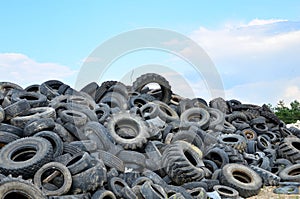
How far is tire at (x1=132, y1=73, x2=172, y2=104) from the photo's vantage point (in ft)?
45.7

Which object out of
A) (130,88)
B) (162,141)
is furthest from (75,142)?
(130,88)

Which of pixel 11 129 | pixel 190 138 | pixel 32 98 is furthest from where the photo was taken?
pixel 32 98

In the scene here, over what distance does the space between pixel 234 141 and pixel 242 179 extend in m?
2.28

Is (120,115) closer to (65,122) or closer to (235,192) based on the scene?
(65,122)

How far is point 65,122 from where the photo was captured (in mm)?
9641

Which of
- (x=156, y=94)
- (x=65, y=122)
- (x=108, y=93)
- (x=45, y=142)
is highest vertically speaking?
(x=156, y=94)

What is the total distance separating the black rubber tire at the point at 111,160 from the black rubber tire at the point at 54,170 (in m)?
1.20

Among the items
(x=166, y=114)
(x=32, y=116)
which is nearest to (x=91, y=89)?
(x=166, y=114)

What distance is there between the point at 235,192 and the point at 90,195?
128 inches

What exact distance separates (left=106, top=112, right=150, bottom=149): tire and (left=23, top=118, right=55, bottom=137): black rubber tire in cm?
145

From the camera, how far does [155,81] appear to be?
1395 cm

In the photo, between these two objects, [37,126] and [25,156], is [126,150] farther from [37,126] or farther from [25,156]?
[25,156]

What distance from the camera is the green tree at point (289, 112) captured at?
2484cm

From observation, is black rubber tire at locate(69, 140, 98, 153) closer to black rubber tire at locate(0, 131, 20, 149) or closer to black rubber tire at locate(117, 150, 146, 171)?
black rubber tire at locate(117, 150, 146, 171)
